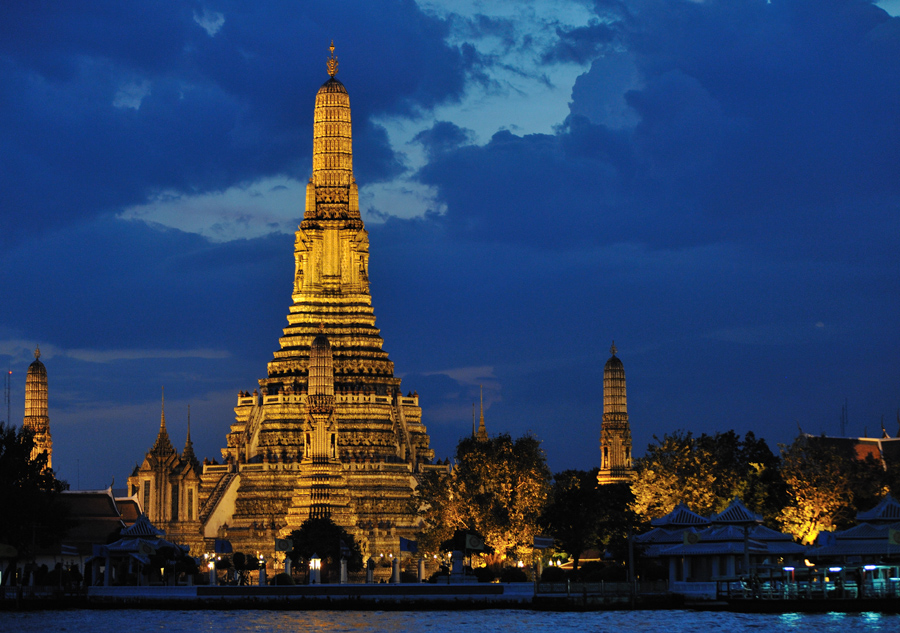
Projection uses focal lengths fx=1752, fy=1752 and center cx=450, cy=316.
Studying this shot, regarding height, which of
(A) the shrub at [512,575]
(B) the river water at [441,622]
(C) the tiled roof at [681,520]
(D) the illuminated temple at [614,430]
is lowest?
(B) the river water at [441,622]

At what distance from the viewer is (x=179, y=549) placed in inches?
3487

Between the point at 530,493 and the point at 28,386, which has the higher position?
the point at 28,386

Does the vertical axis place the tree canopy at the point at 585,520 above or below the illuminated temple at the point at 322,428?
below

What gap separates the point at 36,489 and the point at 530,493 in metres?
24.7

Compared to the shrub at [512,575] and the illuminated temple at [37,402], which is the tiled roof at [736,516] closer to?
the shrub at [512,575]

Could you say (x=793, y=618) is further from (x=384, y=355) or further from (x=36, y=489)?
(x=384, y=355)

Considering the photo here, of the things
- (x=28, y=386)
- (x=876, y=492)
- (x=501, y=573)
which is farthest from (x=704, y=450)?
(x=28, y=386)

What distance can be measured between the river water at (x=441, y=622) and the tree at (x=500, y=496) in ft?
40.4

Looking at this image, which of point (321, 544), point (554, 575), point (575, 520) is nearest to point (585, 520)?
point (575, 520)

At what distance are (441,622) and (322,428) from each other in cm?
3808

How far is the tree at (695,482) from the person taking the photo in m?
89.3

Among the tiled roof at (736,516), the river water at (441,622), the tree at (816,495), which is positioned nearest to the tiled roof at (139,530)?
the river water at (441,622)

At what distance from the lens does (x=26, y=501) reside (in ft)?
277

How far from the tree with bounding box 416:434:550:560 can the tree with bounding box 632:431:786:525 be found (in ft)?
18.0
